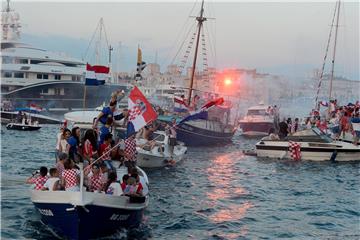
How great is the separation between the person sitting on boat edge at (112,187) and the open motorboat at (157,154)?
10.8 metres

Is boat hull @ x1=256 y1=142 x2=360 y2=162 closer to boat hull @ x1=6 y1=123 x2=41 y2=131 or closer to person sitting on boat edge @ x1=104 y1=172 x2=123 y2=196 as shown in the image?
person sitting on boat edge @ x1=104 y1=172 x2=123 y2=196

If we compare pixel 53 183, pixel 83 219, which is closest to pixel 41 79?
pixel 53 183

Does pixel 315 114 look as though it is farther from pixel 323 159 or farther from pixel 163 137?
pixel 163 137

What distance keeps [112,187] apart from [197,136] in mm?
26035

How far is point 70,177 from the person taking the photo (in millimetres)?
11242

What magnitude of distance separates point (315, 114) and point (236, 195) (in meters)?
25.9

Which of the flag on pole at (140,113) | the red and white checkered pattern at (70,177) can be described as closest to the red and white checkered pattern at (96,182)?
the red and white checkered pattern at (70,177)

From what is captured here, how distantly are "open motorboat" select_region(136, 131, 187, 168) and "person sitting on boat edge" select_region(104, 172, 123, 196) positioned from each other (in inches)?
424

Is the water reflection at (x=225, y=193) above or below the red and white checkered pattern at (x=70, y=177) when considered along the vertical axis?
below

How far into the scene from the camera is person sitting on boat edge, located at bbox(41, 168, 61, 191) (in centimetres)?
1158

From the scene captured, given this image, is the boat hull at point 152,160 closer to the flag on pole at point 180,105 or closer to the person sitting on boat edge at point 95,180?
the person sitting on boat edge at point 95,180

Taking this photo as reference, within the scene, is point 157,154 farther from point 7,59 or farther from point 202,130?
point 7,59

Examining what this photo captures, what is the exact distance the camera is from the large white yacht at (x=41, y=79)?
65938mm

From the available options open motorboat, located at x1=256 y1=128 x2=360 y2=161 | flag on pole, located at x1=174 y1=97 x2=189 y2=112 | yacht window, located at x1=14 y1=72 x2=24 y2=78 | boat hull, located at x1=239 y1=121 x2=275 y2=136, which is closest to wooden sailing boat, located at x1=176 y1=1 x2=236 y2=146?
flag on pole, located at x1=174 y1=97 x2=189 y2=112
